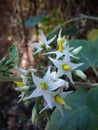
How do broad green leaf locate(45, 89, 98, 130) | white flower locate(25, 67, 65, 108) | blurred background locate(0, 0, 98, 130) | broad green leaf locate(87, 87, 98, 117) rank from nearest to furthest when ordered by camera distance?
white flower locate(25, 67, 65, 108) < broad green leaf locate(87, 87, 98, 117) < broad green leaf locate(45, 89, 98, 130) < blurred background locate(0, 0, 98, 130)

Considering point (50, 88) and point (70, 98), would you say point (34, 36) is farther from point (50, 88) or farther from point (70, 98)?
point (50, 88)

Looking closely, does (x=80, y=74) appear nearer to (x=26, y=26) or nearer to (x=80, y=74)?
(x=80, y=74)

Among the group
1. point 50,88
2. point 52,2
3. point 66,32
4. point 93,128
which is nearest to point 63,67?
point 50,88

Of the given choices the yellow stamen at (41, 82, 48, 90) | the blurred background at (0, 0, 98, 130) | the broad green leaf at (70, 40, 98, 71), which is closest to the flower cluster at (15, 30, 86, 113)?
the yellow stamen at (41, 82, 48, 90)

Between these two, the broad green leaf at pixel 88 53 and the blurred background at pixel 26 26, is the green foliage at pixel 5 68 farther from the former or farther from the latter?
the blurred background at pixel 26 26

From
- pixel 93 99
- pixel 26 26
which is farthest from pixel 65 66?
pixel 26 26

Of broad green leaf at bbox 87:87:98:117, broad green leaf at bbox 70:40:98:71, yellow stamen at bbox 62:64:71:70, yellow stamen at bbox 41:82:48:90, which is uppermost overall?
yellow stamen at bbox 62:64:71:70

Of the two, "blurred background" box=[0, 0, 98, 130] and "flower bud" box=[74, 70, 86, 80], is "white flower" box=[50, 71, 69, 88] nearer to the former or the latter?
"flower bud" box=[74, 70, 86, 80]
